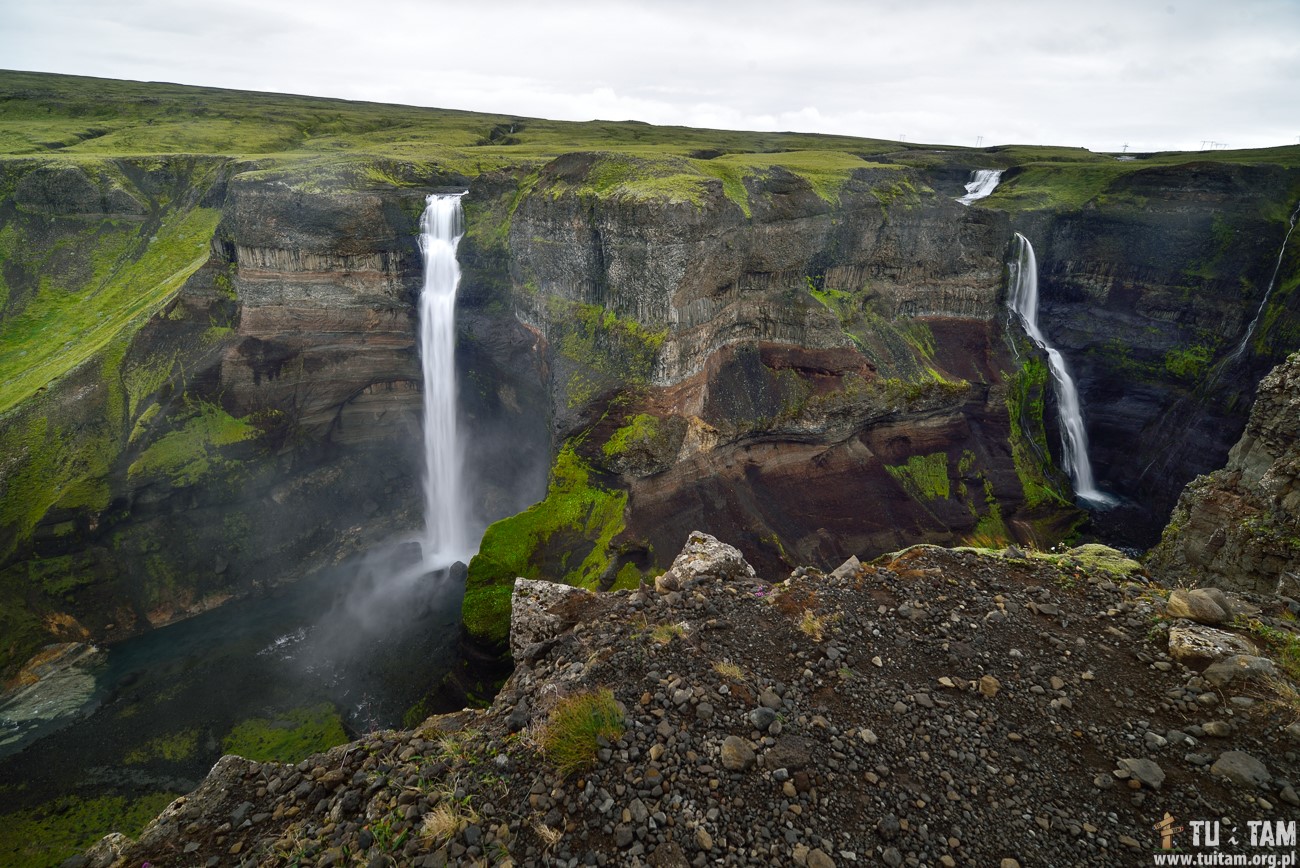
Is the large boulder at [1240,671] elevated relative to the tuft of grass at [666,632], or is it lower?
elevated

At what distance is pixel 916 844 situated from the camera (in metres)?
5.36

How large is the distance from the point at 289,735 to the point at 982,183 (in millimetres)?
53790

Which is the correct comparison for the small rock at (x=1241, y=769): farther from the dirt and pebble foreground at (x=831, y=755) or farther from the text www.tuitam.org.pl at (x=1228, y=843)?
the text www.tuitam.org.pl at (x=1228, y=843)

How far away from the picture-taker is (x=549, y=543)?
63.5ft

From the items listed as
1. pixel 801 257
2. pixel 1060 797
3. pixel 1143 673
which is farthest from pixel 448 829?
pixel 801 257

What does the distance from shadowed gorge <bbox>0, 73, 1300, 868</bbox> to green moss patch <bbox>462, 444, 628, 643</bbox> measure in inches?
4.1

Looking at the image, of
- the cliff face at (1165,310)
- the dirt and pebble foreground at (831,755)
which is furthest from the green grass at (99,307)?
the cliff face at (1165,310)

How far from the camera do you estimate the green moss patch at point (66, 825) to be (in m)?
15.0

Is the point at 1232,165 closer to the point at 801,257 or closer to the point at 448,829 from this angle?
the point at 801,257

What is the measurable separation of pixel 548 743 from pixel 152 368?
29669 mm

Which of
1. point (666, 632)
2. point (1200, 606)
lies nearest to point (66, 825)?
point (666, 632)

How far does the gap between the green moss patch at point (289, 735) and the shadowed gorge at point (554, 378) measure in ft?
0.50

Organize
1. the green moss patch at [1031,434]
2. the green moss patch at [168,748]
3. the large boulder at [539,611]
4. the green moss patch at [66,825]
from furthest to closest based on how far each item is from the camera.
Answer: the green moss patch at [1031,434], the green moss patch at [168,748], the green moss patch at [66,825], the large boulder at [539,611]

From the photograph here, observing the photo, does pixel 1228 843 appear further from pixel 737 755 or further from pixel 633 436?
pixel 633 436
